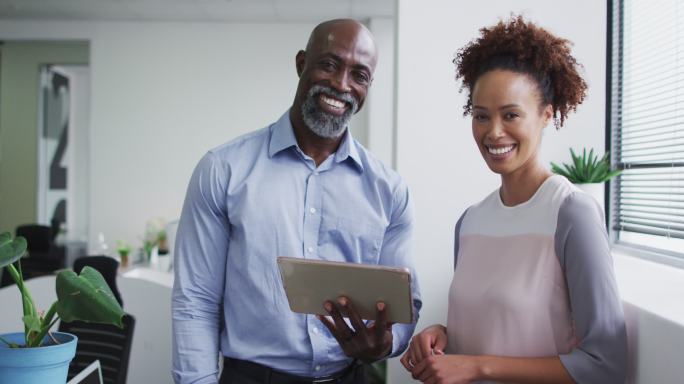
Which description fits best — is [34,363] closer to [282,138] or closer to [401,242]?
[282,138]

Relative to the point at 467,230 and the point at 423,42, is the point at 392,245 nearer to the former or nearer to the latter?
the point at 467,230

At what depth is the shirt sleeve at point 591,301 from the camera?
3.95ft

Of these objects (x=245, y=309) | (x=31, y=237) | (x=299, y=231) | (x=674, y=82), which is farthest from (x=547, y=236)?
(x=31, y=237)

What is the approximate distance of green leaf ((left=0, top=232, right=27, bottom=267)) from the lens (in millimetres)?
1007

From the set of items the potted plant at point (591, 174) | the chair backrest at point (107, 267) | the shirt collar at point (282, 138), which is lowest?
the chair backrest at point (107, 267)

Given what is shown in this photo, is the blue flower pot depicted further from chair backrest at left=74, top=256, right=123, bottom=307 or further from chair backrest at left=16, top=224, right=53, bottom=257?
chair backrest at left=16, top=224, right=53, bottom=257

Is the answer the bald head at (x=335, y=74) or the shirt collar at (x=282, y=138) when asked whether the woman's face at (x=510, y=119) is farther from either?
the shirt collar at (x=282, y=138)

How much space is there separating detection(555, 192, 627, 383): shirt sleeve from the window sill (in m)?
0.16

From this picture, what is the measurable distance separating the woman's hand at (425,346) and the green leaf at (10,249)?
2.99 ft

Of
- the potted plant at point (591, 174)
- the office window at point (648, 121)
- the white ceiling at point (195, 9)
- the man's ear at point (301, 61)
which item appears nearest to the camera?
the man's ear at point (301, 61)

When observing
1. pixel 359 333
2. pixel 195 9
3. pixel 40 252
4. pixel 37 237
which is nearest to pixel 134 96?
pixel 195 9

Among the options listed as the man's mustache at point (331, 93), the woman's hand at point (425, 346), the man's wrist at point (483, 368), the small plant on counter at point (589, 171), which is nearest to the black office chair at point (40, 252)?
the small plant on counter at point (589, 171)

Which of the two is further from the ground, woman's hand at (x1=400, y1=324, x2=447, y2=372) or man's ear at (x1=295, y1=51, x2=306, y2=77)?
man's ear at (x1=295, y1=51, x2=306, y2=77)

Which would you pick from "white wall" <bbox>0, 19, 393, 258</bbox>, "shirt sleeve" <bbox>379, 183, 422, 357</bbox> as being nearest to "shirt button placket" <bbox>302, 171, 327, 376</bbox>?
"shirt sleeve" <bbox>379, 183, 422, 357</bbox>
